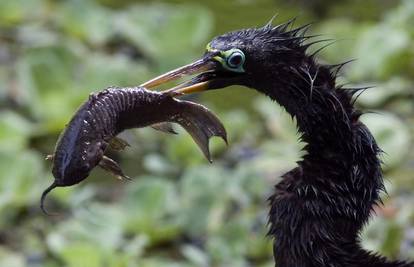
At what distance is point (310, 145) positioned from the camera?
160 inches

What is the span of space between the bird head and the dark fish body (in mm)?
69

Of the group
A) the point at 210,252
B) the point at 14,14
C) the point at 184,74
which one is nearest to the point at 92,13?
the point at 14,14

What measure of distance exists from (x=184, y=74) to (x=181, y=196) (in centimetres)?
294

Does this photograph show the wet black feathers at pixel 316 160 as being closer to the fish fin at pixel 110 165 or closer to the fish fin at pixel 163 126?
the fish fin at pixel 163 126

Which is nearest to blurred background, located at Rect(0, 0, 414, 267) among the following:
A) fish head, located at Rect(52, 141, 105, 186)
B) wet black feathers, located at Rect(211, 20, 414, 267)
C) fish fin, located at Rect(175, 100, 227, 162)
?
wet black feathers, located at Rect(211, 20, 414, 267)

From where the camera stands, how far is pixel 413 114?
26.1 feet

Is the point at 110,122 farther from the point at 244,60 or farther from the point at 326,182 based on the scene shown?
the point at 326,182

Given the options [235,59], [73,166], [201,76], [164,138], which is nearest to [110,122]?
[73,166]

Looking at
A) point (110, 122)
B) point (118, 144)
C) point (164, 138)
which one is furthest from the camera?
point (164, 138)

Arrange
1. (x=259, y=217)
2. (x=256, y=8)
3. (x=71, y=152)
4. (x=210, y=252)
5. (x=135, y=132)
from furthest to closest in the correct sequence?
(x=256, y=8)
(x=135, y=132)
(x=259, y=217)
(x=210, y=252)
(x=71, y=152)

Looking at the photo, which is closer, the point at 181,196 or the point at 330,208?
the point at 330,208

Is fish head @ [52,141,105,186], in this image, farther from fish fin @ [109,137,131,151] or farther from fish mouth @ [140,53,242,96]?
fish mouth @ [140,53,242,96]

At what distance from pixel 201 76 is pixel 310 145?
43 cm

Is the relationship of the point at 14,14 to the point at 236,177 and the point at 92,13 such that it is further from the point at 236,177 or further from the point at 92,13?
the point at 236,177
